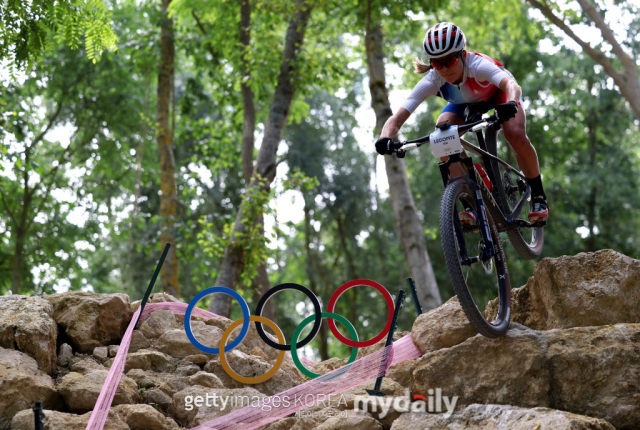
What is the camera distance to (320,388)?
15.5 ft

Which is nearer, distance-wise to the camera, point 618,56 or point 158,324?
point 158,324

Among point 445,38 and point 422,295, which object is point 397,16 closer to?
point 422,295

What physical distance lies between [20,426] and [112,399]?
62cm

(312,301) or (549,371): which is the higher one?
(312,301)

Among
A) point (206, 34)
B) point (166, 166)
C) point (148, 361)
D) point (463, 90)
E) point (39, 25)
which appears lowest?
point (148, 361)

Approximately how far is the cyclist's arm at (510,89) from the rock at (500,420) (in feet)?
7.11

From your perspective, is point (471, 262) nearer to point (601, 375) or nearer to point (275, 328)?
point (601, 375)

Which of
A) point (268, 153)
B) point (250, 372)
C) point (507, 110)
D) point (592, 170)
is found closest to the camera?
point (507, 110)

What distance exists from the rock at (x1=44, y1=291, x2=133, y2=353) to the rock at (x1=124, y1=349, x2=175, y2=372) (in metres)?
0.43

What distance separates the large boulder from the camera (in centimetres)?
379

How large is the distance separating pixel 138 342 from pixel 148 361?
435mm

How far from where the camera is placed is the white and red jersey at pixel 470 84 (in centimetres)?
450

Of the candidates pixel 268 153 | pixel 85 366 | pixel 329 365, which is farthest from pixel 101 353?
pixel 268 153

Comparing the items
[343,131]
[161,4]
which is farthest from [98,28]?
[343,131]
